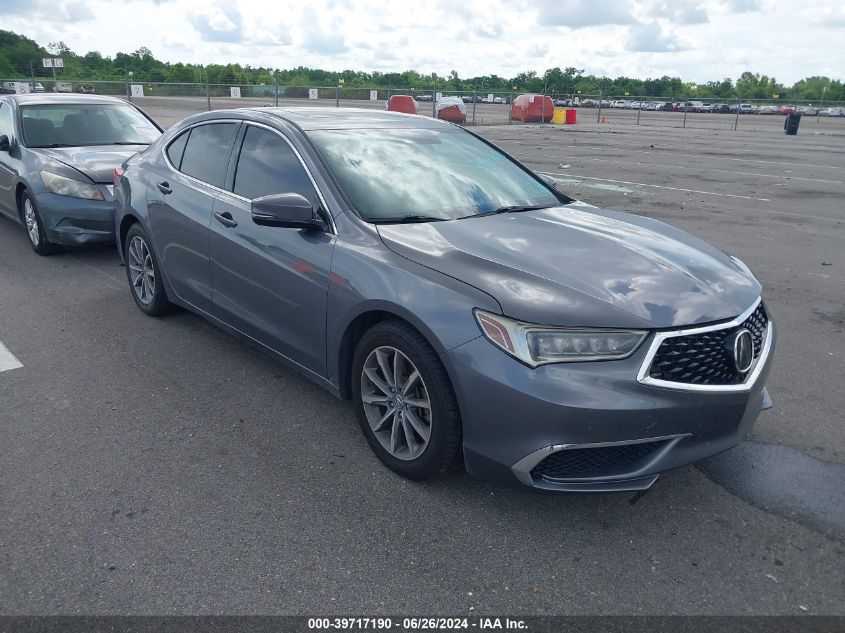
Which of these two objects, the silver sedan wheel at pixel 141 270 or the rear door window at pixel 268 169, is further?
the silver sedan wheel at pixel 141 270

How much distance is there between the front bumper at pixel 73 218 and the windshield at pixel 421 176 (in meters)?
4.12

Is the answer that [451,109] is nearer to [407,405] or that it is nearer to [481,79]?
[407,405]

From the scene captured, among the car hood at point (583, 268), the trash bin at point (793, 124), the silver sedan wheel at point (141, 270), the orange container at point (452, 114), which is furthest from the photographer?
the orange container at point (452, 114)

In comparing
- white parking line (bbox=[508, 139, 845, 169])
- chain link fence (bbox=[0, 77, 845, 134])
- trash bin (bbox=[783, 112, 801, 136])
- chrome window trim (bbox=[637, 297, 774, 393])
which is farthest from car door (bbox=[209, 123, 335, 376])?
trash bin (bbox=[783, 112, 801, 136])

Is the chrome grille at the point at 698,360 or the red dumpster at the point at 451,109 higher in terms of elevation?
the red dumpster at the point at 451,109

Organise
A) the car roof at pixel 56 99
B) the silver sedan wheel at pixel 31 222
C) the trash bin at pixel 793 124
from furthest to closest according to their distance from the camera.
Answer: the trash bin at pixel 793 124
the car roof at pixel 56 99
the silver sedan wheel at pixel 31 222

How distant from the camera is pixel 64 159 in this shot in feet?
25.0

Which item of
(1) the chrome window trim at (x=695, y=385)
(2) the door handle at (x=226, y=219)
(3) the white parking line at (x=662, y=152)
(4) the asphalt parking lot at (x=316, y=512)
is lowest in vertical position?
(4) the asphalt parking lot at (x=316, y=512)

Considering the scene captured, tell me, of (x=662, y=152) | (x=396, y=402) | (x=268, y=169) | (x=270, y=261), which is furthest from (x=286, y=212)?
(x=662, y=152)

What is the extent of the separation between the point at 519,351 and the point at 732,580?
3.98ft

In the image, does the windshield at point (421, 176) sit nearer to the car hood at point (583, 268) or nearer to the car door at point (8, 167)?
the car hood at point (583, 268)

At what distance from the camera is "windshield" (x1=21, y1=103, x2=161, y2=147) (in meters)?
8.20

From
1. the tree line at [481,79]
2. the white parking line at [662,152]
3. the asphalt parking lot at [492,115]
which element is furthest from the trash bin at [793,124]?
the tree line at [481,79]

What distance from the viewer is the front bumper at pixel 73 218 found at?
7262 millimetres
